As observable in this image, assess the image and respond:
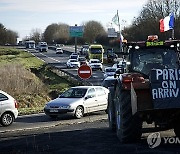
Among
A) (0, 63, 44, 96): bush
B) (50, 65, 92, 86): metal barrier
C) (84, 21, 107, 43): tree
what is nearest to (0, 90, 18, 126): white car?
(0, 63, 44, 96): bush

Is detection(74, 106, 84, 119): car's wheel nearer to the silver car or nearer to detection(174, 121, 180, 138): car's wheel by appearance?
the silver car

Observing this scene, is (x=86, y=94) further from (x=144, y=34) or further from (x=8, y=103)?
(x=144, y=34)

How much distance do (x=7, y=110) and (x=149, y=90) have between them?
8.78 meters

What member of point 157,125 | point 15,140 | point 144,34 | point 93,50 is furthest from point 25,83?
point 144,34

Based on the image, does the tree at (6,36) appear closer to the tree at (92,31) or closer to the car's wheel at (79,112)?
the tree at (92,31)

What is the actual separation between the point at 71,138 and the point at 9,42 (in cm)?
13529

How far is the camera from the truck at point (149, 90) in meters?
9.50

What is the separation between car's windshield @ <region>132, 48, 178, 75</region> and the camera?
36.8ft

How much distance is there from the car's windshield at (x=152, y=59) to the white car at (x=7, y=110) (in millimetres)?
7098

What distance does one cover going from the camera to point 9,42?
144625 millimetres

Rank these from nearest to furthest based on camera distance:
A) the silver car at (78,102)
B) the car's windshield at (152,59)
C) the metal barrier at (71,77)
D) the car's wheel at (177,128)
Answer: the car's wheel at (177,128), the car's windshield at (152,59), the silver car at (78,102), the metal barrier at (71,77)

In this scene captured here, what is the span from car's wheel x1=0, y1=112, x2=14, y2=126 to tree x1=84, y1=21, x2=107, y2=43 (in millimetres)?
116007

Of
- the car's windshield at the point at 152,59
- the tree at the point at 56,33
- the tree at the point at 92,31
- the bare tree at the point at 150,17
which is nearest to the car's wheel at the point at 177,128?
the car's windshield at the point at 152,59

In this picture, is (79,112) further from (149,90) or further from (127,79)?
(149,90)
